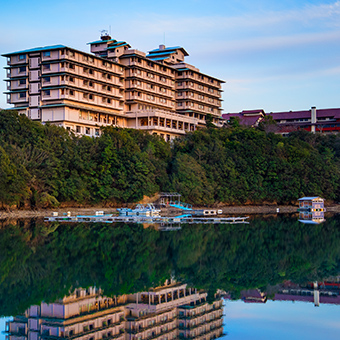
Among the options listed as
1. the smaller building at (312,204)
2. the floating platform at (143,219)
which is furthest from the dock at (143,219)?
the smaller building at (312,204)

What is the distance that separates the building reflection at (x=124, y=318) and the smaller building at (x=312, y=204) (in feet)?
157

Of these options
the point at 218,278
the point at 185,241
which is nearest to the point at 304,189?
the point at 185,241

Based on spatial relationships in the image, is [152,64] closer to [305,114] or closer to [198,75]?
[198,75]

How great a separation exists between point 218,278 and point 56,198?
4199 cm

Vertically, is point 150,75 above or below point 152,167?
Answer: above

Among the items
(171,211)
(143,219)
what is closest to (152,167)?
(171,211)

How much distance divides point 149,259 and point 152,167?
40.1 metres

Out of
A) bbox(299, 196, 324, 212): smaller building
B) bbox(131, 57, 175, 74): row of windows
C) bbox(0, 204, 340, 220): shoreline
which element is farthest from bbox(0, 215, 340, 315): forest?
bbox(131, 57, 175, 74): row of windows

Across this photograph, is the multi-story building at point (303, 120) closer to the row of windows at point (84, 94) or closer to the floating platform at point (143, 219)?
the row of windows at point (84, 94)

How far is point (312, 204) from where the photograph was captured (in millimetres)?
65438

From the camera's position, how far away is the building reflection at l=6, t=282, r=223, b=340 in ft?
51.3

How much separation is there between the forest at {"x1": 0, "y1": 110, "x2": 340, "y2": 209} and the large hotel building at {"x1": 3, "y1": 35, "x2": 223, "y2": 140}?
6.83 metres

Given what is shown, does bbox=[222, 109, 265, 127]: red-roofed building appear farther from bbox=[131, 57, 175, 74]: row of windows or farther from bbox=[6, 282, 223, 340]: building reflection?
bbox=[6, 282, 223, 340]: building reflection

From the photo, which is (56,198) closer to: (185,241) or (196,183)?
(196,183)
